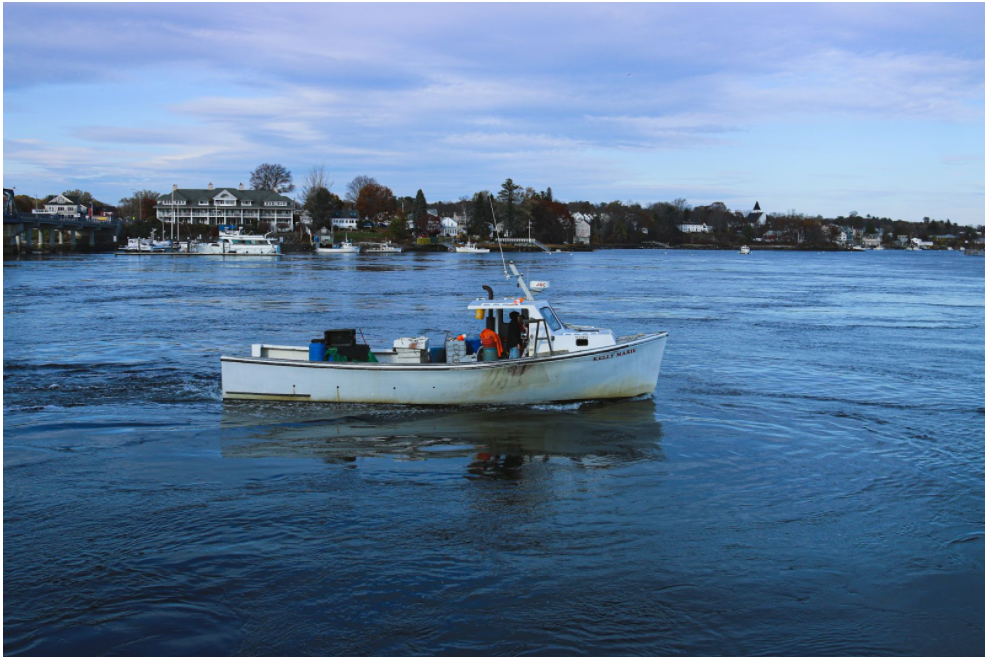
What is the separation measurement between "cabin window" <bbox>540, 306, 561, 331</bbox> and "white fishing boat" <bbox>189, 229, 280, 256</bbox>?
99.7 metres

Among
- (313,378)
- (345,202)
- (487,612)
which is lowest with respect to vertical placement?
(487,612)

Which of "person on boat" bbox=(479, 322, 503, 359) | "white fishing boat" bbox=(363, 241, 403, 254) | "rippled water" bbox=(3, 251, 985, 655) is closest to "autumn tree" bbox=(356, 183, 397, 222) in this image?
"white fishing boat" bbox=(363, 241, 403, 254)

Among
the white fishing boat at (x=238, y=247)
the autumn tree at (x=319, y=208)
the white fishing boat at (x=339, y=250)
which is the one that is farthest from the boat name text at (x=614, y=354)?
the autumn tree at (x=319, y=208)

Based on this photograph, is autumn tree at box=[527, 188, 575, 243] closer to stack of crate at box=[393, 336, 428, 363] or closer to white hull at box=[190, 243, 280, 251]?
white hull at box=[190, 243, 280, 251]

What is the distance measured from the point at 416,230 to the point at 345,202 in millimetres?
27076

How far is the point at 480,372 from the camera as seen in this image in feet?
51.8

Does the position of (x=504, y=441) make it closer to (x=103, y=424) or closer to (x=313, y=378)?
(x=313, y=378)

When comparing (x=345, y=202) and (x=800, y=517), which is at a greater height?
(x=345, y=202)

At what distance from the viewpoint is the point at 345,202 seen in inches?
7466

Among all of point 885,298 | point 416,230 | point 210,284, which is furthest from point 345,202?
point 885,298

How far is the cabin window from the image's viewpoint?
1661cm

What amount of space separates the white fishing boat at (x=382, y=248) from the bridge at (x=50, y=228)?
40.1 m

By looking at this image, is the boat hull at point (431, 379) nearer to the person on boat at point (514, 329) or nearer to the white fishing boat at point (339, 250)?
the person on boat at point (514, 329)

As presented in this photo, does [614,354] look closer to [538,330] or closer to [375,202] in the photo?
[538,330]
